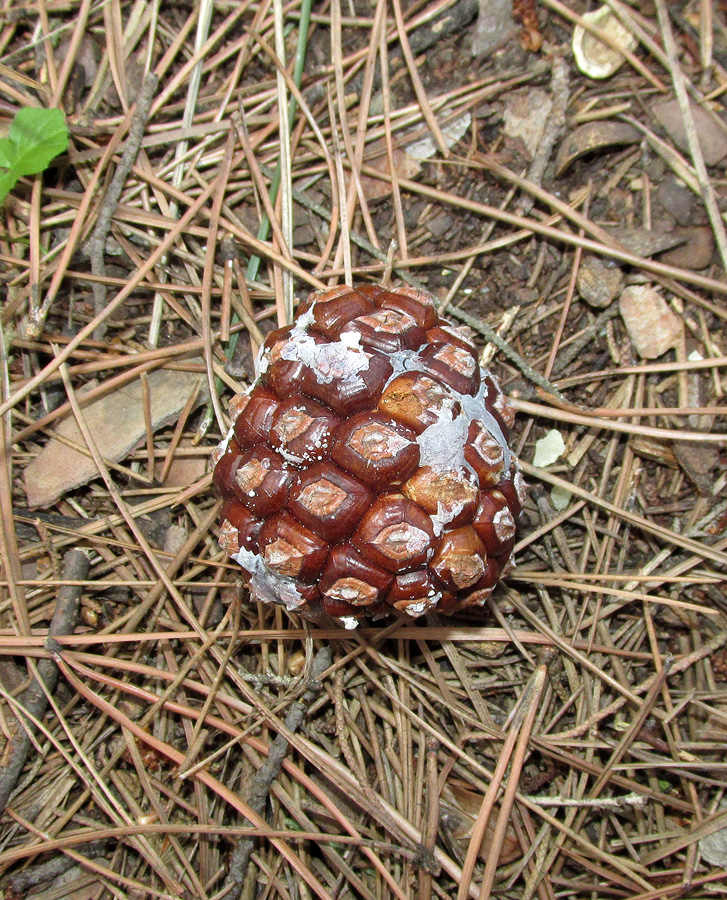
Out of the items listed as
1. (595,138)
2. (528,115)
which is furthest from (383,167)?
(595,138)

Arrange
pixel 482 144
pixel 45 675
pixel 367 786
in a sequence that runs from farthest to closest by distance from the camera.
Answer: pixel 482 144 < pixel 45 675 < pixel 367 786

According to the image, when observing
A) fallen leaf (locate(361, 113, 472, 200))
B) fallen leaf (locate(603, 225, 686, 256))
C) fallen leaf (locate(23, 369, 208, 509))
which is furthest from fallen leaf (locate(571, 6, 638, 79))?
fallen leaf (locate(23, 369, 208, 509))

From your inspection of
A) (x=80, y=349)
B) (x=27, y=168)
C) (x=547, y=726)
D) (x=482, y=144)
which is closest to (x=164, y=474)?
(x=80, y=349)

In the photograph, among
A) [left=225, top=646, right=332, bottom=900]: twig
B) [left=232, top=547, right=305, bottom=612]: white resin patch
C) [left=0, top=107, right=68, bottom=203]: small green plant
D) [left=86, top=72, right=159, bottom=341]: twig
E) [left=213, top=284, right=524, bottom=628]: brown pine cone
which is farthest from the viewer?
[left=86, top=72, right=159, bottom=341]: twig

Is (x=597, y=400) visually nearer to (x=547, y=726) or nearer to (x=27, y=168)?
(x=547, y=726)

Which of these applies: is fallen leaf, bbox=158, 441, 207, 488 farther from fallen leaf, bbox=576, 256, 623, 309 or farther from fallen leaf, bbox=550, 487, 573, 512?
fallen leaf, bbox=576, 256, 623, 309
